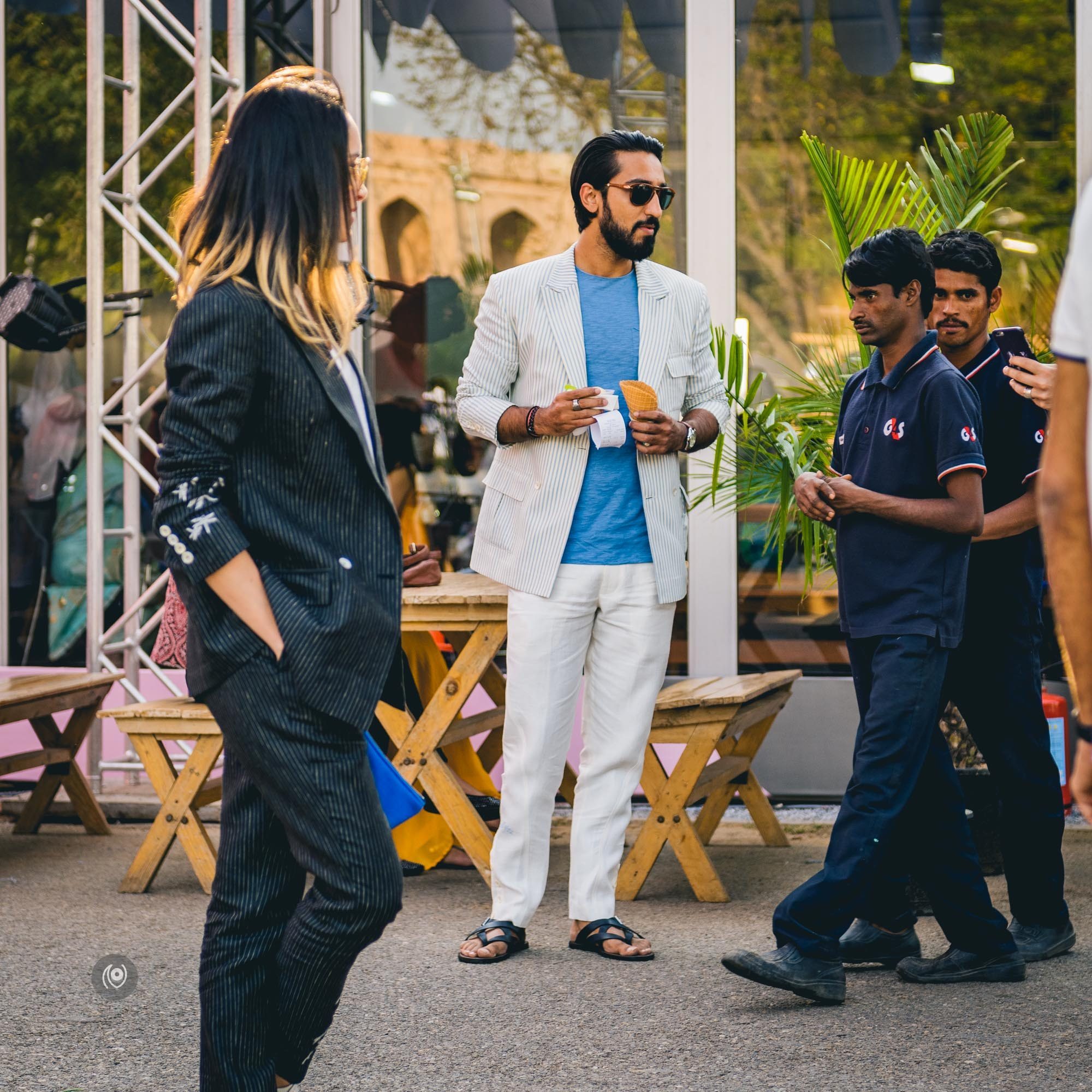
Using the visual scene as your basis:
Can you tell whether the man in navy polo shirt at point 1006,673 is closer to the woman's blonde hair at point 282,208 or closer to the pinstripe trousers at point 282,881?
the pinstripe trousers at point 282,881

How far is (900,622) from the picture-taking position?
12.2 feet

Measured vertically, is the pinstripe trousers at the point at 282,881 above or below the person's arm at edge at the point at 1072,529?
below

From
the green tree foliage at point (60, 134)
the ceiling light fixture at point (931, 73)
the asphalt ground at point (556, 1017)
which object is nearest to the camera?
the asphalt ground at point (556, 1017)

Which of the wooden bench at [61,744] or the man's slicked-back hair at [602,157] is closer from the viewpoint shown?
the man's slicked-back hair at [602,157]

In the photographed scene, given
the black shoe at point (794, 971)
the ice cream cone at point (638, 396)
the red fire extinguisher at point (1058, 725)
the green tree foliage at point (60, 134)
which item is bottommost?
the black shoe at point (794, 971)

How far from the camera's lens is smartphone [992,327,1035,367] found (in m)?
4.18

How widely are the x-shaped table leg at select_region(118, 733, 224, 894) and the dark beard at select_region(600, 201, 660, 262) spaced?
2101 millimetres

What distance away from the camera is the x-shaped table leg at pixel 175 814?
16.4ft

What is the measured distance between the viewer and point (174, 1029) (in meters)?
3.56

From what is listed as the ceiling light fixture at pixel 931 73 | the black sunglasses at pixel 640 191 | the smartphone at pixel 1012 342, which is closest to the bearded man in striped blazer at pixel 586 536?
the black sunglasses at pixel 640 191

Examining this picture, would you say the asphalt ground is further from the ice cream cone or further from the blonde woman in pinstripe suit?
the ice cream cone

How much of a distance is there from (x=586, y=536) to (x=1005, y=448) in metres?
1.20

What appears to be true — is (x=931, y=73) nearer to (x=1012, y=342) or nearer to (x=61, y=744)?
(x=1012, y=342)

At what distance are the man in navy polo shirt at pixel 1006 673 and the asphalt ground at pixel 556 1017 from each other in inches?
5.9
